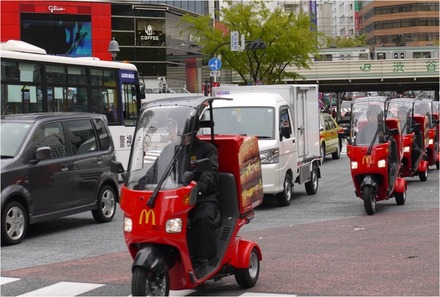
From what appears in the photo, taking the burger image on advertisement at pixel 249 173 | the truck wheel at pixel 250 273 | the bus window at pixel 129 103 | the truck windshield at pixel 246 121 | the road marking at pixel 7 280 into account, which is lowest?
the road marking at pixel 7 280

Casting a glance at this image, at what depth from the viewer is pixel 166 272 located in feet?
26.9

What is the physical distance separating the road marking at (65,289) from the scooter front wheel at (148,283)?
1.51 meters

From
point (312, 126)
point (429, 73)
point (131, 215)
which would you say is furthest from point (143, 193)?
point (429, 73)

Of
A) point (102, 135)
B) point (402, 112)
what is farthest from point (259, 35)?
point (102, 135)

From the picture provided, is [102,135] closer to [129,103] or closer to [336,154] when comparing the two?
[129,103]

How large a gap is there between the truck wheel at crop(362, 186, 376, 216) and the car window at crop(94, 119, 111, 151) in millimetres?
4740

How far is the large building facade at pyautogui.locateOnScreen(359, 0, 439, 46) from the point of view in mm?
147500

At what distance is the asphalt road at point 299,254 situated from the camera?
31.2 ft

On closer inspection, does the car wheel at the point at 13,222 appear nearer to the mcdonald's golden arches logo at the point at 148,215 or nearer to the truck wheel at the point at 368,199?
the mcdonald's golden arches logo at the point at 148,215

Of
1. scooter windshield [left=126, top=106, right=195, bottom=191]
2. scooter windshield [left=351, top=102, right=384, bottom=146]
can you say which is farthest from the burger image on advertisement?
scooter windshield [left=351, top=102, right=384, bottom=146]

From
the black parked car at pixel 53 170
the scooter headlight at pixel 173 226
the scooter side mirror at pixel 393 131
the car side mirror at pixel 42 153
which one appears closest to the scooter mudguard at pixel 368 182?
the scooter side mirror at pixel 393 131

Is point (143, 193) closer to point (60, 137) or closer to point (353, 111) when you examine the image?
point (60, 137)

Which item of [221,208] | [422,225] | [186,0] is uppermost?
[186,0]

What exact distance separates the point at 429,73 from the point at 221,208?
72167 millimetres
